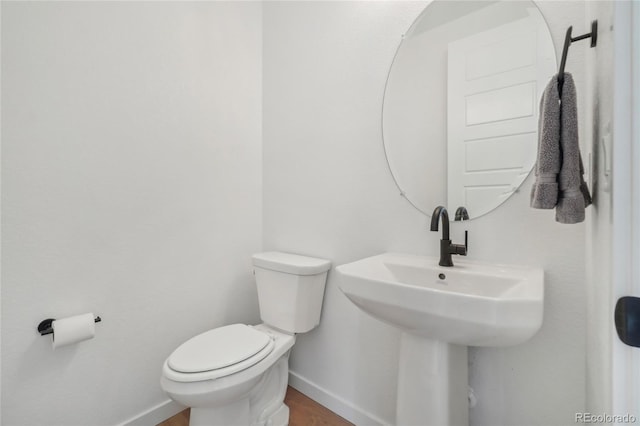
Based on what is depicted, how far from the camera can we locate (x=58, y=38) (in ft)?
3.59

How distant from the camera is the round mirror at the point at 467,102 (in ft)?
3.10

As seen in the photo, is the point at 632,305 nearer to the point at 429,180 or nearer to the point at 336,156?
the point at 429,180

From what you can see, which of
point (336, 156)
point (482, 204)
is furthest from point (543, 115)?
point (336, 156)

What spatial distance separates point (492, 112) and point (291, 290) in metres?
1.13

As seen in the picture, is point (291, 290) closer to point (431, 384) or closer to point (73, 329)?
point (431, 384)

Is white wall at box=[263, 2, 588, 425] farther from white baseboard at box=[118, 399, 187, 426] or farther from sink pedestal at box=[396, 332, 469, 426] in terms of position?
white baseboard at box=[118, 399, 187, 426]

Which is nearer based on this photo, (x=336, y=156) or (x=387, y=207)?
(x=387, y=207)

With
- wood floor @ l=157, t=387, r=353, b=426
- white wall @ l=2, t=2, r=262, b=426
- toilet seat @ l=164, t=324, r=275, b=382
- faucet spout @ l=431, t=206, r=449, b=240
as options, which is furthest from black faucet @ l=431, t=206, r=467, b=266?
white wall @ l=2, t=2, r=262, b=426

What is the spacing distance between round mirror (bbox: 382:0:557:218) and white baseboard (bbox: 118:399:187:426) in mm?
1536

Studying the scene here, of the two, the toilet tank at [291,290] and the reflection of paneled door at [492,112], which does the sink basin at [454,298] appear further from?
the toilet tank at [291,290]

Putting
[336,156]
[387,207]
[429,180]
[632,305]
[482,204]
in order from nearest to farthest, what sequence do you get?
[632,305] → [482,204] → [429,180] → [387,207] → [336,156]

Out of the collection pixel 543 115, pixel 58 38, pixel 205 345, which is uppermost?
pixel 58 38

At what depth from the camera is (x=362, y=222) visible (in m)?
1.35

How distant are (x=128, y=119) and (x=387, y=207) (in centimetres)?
125
